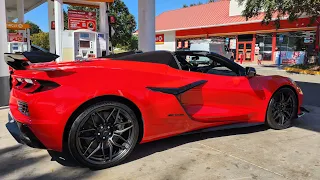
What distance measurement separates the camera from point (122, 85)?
333 centimetres

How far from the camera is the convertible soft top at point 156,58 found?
3.79 m

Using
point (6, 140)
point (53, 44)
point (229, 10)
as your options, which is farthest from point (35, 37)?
point (6, 140)

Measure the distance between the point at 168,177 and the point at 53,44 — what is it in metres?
8.85

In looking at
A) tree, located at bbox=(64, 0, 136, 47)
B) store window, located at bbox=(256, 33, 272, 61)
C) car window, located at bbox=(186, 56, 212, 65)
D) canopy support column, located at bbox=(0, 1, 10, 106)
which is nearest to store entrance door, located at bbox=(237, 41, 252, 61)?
store window, located at bbox=(256, 33, 272, 61)

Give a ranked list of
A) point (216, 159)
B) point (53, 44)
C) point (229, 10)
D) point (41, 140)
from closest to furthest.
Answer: point (41, 140)
point (216, 159)
point (53, 44)
point (229, 10)

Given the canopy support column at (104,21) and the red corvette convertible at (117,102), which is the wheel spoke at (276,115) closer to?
the red corvette convertible at (117,102)

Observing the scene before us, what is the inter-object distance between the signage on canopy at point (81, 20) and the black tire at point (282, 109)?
7118 millimetres

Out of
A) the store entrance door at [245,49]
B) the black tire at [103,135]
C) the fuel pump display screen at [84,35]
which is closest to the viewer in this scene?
the black tire at [103,135]

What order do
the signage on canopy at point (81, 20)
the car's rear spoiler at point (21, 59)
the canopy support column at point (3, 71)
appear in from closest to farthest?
the car's rear spoiler at point (21, 59), the canopy support column at point (3, 71), the signage on canopy at point (81, 20)

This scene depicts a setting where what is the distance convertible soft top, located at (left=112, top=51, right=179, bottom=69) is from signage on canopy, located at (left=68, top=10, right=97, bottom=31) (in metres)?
6.56

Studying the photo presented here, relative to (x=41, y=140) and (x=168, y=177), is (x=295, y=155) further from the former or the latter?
(x=41, y=140)

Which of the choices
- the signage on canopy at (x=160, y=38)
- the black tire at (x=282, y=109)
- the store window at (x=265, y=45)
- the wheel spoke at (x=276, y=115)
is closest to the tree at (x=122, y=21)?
the signage on canopy at (x=160, y=38)

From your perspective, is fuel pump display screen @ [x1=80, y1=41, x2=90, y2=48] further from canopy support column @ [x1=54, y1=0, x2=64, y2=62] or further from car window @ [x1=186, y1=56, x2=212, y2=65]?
car window @ [x1=186, y1=56, x2=212, y2=65]

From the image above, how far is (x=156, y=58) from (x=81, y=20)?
6.81 metres
